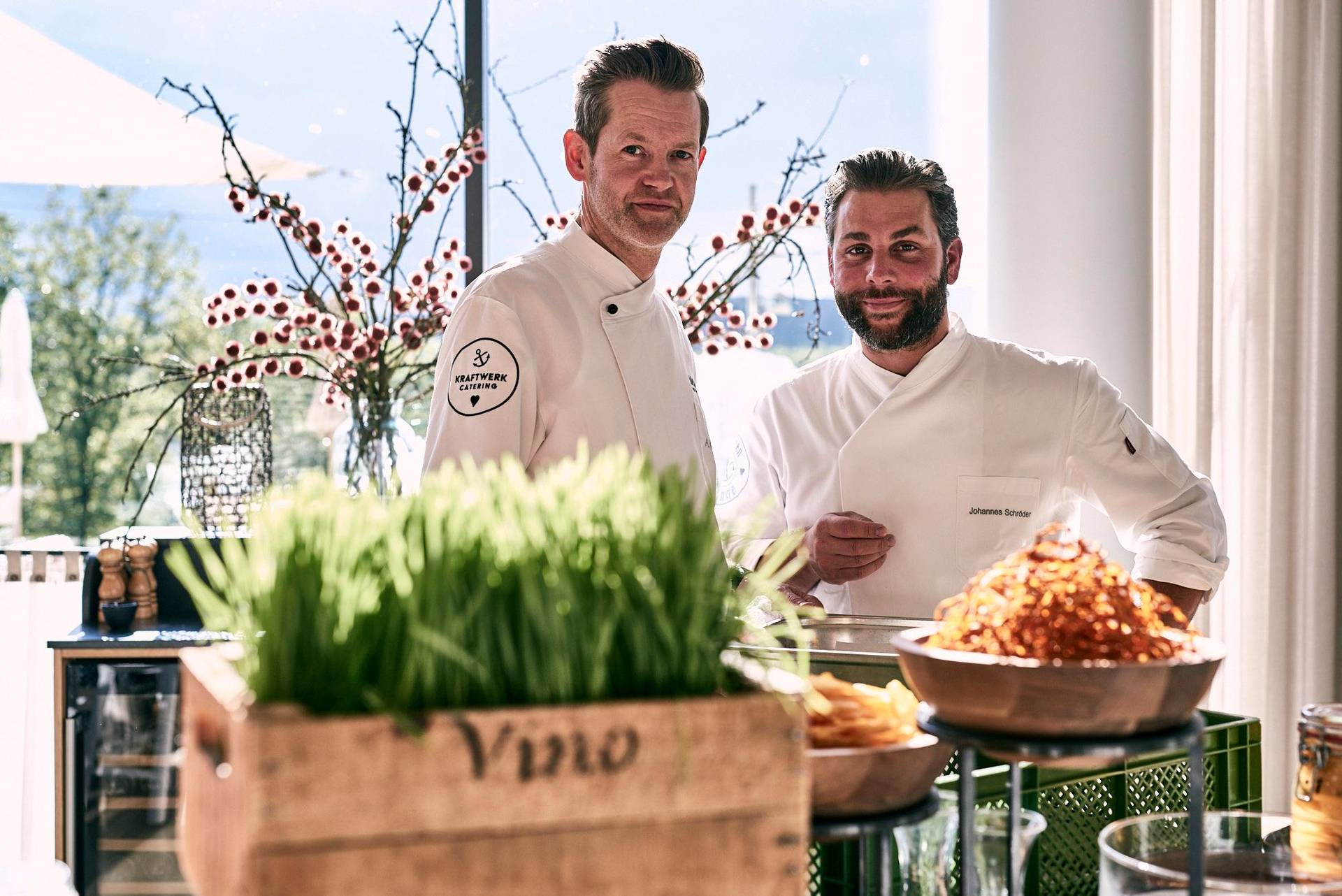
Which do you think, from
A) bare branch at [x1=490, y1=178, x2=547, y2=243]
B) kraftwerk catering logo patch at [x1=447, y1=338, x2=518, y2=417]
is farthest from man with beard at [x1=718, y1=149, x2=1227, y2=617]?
bare branch at [x1=490, y1=178, x2=547, y2=243]

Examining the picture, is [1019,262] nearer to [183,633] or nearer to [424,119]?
[424,119]

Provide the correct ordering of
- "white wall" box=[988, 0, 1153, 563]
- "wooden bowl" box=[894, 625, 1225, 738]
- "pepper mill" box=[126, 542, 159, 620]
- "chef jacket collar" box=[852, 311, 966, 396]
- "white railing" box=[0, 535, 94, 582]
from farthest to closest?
"white railing" box=[0, 535, 94, 582] → "white wall" box=[988, 0, 1153, 563] → "pepper mill" box=[126, 542, 159, 620] → "chef jacket collar" box=[852, 311, 966, 396] → "wooden bowl" box=[894, 625, 1225, 738]

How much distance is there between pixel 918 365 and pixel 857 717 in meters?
1.41

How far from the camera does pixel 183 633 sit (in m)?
2.45

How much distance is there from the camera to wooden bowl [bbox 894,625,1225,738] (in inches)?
32.3

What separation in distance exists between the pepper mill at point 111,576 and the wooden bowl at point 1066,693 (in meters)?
2.14

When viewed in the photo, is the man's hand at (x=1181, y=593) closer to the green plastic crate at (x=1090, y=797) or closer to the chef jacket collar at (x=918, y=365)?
the chef jacket collar at (x=918, y=365)

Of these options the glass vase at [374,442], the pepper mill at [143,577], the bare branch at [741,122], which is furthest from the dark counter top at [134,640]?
the bare branch at [741,122]

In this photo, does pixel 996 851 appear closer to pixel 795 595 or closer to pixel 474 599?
pixel 474 599

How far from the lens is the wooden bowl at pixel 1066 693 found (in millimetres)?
820

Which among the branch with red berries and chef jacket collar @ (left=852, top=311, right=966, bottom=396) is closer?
chef jacket collar @ (left=852, top=311, right=966, bottom=396)

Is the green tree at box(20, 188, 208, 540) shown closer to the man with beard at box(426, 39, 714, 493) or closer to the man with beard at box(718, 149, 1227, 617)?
the man with beard at box(426, 39, 714, 493)

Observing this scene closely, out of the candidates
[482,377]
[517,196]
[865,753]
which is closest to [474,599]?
[865,753]

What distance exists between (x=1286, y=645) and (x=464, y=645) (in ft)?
8.60
